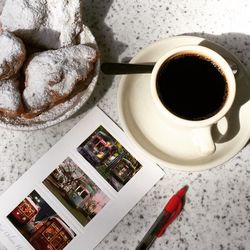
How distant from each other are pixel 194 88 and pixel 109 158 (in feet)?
0.77

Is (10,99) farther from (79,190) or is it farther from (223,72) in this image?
(223,72)

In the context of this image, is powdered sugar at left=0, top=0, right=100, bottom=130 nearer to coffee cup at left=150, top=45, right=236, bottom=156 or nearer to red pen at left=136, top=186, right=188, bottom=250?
coffee cup at left=150, top=45, right=236, bottom=156

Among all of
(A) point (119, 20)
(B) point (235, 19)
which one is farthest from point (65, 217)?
(B) point (235, 19)

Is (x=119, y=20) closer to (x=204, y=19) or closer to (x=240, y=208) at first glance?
(x=204, y=19)

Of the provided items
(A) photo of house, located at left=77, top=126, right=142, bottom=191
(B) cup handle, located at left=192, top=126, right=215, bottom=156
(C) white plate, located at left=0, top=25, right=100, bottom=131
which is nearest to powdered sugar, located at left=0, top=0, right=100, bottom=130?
(C) white plate, located at left=0, top=25, right=100, bottom=131

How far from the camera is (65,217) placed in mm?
902

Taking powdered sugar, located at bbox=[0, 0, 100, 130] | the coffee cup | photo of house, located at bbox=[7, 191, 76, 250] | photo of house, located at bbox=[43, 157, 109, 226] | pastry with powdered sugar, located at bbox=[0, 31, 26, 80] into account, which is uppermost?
the coffee cup

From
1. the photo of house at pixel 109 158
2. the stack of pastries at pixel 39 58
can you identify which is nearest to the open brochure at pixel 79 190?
the photo of house at pixel 109 158

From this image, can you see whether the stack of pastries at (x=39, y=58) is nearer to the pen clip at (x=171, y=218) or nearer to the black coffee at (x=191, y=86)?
the black coffee at (x=191, y=86)

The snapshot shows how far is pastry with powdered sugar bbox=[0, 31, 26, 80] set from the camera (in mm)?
790

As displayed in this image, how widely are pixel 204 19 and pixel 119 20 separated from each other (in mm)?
180

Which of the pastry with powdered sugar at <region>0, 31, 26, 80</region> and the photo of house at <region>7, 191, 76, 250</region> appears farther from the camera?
the photo of house at <region>7, 191, 76, 250</region>

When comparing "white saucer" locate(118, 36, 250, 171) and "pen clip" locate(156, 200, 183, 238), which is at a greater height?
"white saucer" locate(118, 36, 250, 171)

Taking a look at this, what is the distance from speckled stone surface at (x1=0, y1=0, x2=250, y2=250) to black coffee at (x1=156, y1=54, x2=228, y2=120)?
0.55 ft
